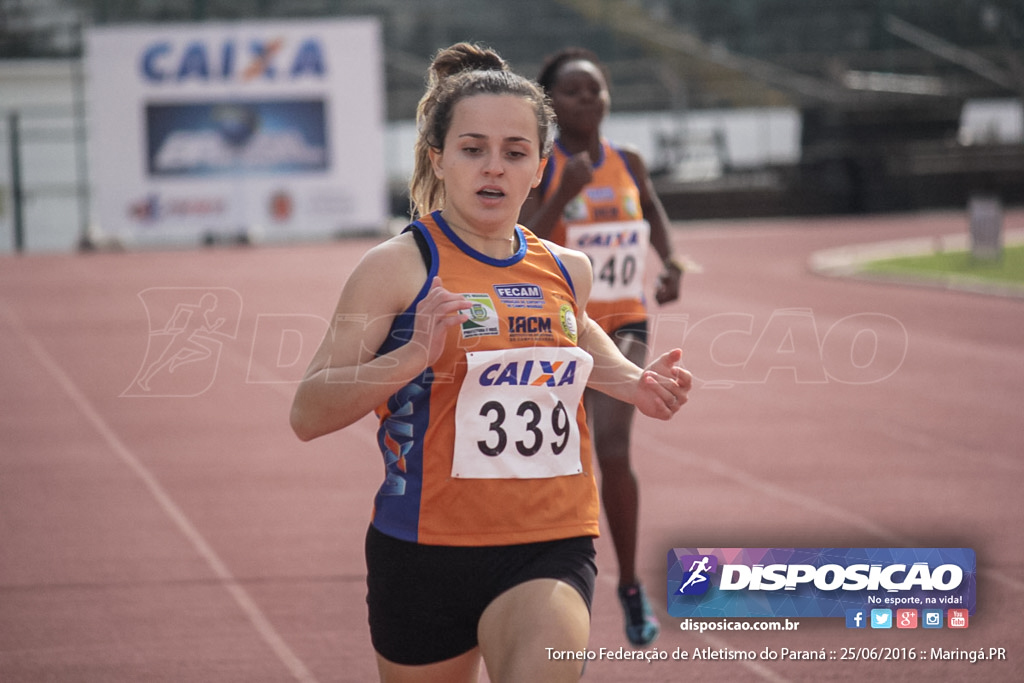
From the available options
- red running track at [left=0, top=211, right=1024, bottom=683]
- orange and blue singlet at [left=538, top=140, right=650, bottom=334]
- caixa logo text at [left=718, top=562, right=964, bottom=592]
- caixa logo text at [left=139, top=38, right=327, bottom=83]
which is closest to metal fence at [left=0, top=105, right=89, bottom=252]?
caixa logo text at [left=139, top=38, right=327, bottom=83]

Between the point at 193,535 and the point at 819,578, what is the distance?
365 centimetres

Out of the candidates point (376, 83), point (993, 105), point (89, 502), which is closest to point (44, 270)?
point (376, 83)

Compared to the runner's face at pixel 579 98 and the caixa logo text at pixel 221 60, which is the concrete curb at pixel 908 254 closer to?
the runner's face at pixel 579 98

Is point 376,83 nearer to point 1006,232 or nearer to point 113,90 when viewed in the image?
point 113,90

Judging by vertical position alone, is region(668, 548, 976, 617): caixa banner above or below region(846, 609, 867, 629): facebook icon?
above

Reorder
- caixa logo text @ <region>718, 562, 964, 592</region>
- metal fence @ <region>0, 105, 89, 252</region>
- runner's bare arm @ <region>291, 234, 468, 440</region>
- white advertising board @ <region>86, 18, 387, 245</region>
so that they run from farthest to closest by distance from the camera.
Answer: metal fence @ <region>0, 105, 89, 252</region> < white advertising board @ <region>86, 18, 387, 245</region> < caixa logo text @ <region>718, 562, 964, 592</region> < runner's bare arm @ <region>291, 234, 468, 440</region>

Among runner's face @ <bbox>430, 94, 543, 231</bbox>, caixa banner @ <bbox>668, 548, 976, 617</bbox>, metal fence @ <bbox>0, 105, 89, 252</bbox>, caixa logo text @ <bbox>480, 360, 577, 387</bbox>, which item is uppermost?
runner's face @ <bbox>430, 94, 543, 231</bbox>

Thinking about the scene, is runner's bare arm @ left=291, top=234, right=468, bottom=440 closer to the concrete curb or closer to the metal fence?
the concrete curb

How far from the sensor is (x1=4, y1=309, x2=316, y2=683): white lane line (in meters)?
5.06

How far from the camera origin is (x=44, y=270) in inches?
1002

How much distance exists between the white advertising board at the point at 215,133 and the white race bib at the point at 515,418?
96.2ft

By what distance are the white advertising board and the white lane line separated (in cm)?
1920

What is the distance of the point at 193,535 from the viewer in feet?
22.4

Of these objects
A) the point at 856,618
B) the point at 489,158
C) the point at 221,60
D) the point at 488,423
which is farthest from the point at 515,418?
the point at 221,60
